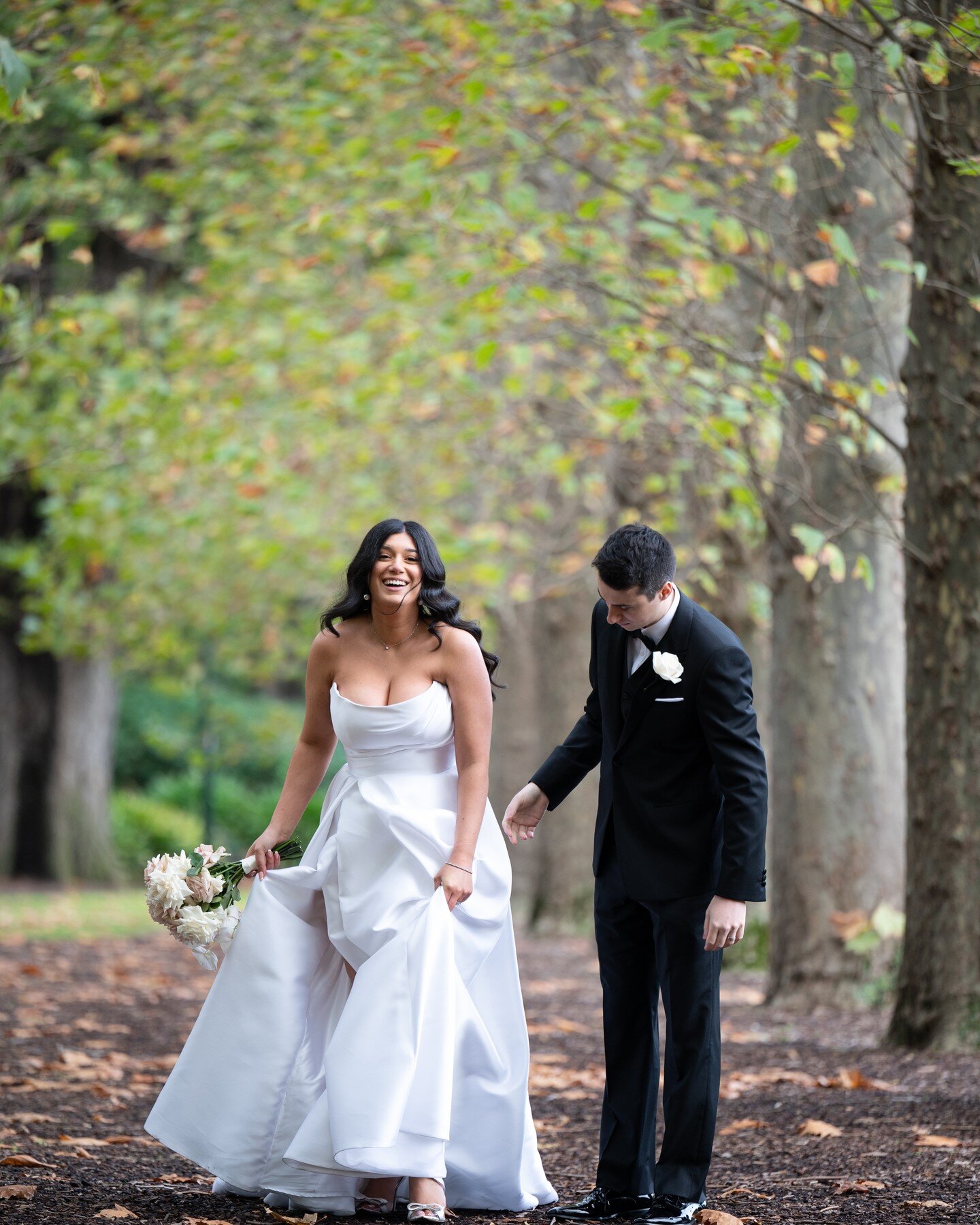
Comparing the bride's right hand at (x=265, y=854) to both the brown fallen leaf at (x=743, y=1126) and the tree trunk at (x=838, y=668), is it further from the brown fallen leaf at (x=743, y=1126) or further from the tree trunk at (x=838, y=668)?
the tree trunk at (x=838, y=668)

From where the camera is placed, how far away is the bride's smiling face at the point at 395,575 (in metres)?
4.52

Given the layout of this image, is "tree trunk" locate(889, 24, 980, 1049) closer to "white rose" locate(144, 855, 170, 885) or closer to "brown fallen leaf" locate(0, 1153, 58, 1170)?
"white rose" locate(144, 855, 170, 885)

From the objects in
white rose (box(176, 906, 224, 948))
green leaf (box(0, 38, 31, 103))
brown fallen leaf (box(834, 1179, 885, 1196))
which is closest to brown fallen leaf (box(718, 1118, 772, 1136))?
brown fallen leaf (box(834, 1179, 885, 1196))

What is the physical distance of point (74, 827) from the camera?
840 inches

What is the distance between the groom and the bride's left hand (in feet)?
1.35

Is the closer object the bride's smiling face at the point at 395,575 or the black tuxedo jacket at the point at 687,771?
the black tuxedo jacket at the point at 687,771

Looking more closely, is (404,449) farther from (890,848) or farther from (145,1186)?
(145,1186)

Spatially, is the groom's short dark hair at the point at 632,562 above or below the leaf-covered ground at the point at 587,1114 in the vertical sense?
above

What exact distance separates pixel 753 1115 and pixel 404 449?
10.2 metres

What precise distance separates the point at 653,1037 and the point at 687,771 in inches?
33.4

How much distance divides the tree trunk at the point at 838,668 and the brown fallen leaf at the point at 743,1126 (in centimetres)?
319

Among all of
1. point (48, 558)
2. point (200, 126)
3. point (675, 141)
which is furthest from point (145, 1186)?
point (48, 558)

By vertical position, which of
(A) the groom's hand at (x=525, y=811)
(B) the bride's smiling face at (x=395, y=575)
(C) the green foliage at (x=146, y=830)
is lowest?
(C) the green foliage at (x=146, y=830)

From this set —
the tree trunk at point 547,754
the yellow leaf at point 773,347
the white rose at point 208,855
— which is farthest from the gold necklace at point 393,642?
the tree trunk at point 547,754
